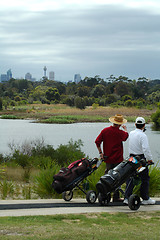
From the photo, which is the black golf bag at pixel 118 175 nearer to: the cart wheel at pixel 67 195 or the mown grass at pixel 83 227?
the mown grass at pixel 83 227

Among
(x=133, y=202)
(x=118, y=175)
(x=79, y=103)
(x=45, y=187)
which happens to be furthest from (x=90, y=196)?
(x=79, y=103)

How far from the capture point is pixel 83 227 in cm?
575

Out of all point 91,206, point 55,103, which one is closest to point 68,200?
point 91,206

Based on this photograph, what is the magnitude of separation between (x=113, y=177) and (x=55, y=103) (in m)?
102

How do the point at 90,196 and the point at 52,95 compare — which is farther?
the point at 52,95

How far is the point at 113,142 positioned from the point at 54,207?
66.2 inches

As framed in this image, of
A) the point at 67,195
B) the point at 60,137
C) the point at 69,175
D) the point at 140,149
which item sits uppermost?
the point at 140,149

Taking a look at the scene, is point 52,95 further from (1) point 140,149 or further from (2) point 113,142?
(1) point 140,149

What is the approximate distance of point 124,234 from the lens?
17.9ft

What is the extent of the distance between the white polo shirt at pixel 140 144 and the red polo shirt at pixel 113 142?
304 mm

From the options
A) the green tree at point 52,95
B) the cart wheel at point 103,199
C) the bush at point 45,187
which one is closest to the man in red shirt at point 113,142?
the cart wheel at point 103,199

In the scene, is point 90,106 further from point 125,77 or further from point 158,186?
point 158,186

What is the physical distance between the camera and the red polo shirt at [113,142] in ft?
26.1

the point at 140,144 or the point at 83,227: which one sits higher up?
the point at 140,144
